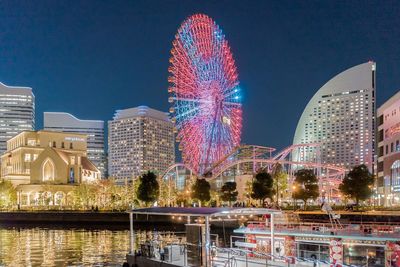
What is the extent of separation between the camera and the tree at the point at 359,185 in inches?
2958

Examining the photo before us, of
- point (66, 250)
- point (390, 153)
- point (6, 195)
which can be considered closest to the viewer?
point (66, 250)

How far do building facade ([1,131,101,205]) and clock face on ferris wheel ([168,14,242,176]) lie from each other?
5537cm

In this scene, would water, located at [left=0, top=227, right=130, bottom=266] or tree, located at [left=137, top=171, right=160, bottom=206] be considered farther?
tree, located at [left=137, top=171, right=160, bottom=206]

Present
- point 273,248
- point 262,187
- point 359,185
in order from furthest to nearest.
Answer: point 262,187 < point 359,185 < point 273,248

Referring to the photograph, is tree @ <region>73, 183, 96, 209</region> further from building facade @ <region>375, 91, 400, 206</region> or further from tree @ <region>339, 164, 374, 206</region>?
building facade @ <region>375, 91, 400, 206</region>

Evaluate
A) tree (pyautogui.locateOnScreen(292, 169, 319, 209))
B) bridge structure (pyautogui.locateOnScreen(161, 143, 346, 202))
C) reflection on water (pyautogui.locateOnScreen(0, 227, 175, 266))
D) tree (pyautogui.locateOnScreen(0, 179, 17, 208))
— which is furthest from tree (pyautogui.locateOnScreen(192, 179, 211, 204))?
tree (pyautogui.locateOnScreen(0, 179, 17, 208))

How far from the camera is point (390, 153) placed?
9900cm

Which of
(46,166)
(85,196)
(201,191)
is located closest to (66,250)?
(201,191)

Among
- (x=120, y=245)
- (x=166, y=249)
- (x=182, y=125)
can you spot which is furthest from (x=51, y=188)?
(x=166, y=249)

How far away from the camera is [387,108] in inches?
4279

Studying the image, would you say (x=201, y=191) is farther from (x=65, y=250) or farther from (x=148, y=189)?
(x=65, y=250)

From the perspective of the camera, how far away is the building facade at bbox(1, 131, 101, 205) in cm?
12900

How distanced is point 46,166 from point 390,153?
89.3 meters

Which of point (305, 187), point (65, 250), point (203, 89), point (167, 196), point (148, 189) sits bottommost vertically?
point (65, 250)
